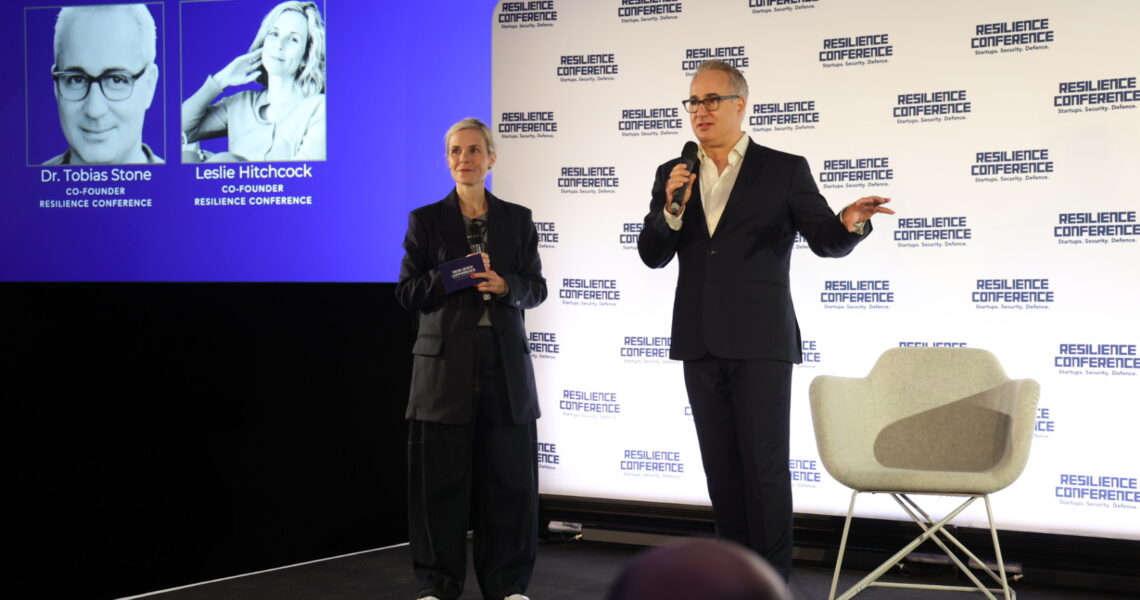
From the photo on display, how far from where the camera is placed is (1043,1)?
4375 millimetres

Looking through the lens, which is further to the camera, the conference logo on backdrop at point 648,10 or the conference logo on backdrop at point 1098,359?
the conference logo on backdrop at point 648,10

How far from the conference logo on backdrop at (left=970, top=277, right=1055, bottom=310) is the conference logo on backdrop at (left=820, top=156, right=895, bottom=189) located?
0.65 meters

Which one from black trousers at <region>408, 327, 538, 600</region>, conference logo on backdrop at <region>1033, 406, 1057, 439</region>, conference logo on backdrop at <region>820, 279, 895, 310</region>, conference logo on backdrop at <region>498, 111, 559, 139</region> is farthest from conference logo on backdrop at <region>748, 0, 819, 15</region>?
black trousers at <region>408, 327, 538, 600</region>

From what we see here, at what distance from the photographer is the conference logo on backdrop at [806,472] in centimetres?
480

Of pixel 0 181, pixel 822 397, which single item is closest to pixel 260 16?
pixel 0 181

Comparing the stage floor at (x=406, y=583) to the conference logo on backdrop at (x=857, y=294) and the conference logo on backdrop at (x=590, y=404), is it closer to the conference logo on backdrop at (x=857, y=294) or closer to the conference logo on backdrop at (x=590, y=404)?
the conference logo on backdrop at (x=590, y=404)

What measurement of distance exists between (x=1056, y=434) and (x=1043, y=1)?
6.24ft

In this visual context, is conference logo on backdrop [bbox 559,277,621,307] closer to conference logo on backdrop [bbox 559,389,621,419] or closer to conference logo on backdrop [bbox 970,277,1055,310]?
conference logo on backdrop [bbox 559,389,621,419]

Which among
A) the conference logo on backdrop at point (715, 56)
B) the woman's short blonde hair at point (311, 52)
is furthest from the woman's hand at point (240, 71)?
the conference logo on backdrop at point (715, 56)

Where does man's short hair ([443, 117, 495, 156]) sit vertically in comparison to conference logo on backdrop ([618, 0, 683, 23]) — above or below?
below

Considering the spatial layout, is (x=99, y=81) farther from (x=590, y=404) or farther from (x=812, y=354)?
(x=812, y=354)

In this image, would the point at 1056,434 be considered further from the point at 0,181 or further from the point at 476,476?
the point at 0,181

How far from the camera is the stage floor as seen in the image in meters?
4.15

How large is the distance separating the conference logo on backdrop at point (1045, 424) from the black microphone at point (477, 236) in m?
2.57
